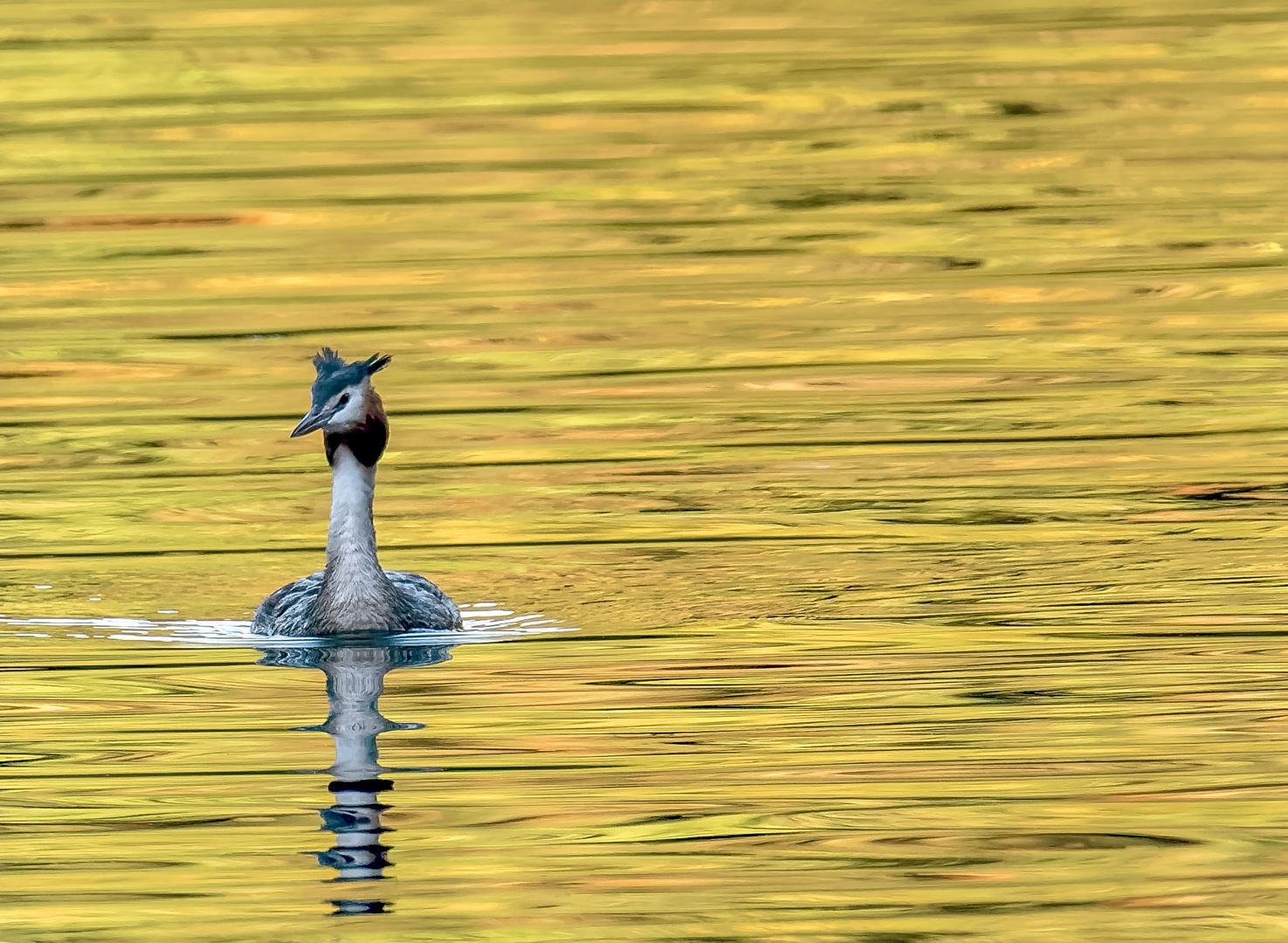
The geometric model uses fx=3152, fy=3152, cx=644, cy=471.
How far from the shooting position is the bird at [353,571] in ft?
44.7

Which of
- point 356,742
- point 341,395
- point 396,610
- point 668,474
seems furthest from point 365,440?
point 668,474

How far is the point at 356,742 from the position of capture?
11.4 metres

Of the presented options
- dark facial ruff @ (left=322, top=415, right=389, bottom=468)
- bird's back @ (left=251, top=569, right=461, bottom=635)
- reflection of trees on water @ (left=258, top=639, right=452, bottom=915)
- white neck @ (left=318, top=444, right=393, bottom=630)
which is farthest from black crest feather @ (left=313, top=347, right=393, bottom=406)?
reflection of trees on water @ (left=258, top=639, right=452, bottom=915)

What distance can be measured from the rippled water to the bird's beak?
99 cm

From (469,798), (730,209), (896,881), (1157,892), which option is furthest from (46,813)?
(730,209)

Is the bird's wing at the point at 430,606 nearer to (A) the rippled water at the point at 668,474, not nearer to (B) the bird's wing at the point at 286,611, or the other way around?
(A) the rippled water at the point at 668,474

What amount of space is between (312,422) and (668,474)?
131 inches

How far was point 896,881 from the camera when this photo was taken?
31.0 feet

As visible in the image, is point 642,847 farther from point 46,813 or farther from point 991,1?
point 991,1

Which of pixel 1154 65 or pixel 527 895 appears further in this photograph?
pixel 1154 65

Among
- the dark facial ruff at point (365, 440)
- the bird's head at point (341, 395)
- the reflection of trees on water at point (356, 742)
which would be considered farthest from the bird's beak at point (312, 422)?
the reflection of trees on water at point (356, 742)

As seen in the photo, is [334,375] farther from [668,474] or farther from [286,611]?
[668,474]

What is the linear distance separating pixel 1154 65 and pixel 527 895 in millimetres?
21205

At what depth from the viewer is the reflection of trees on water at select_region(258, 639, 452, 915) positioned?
9.74 m
